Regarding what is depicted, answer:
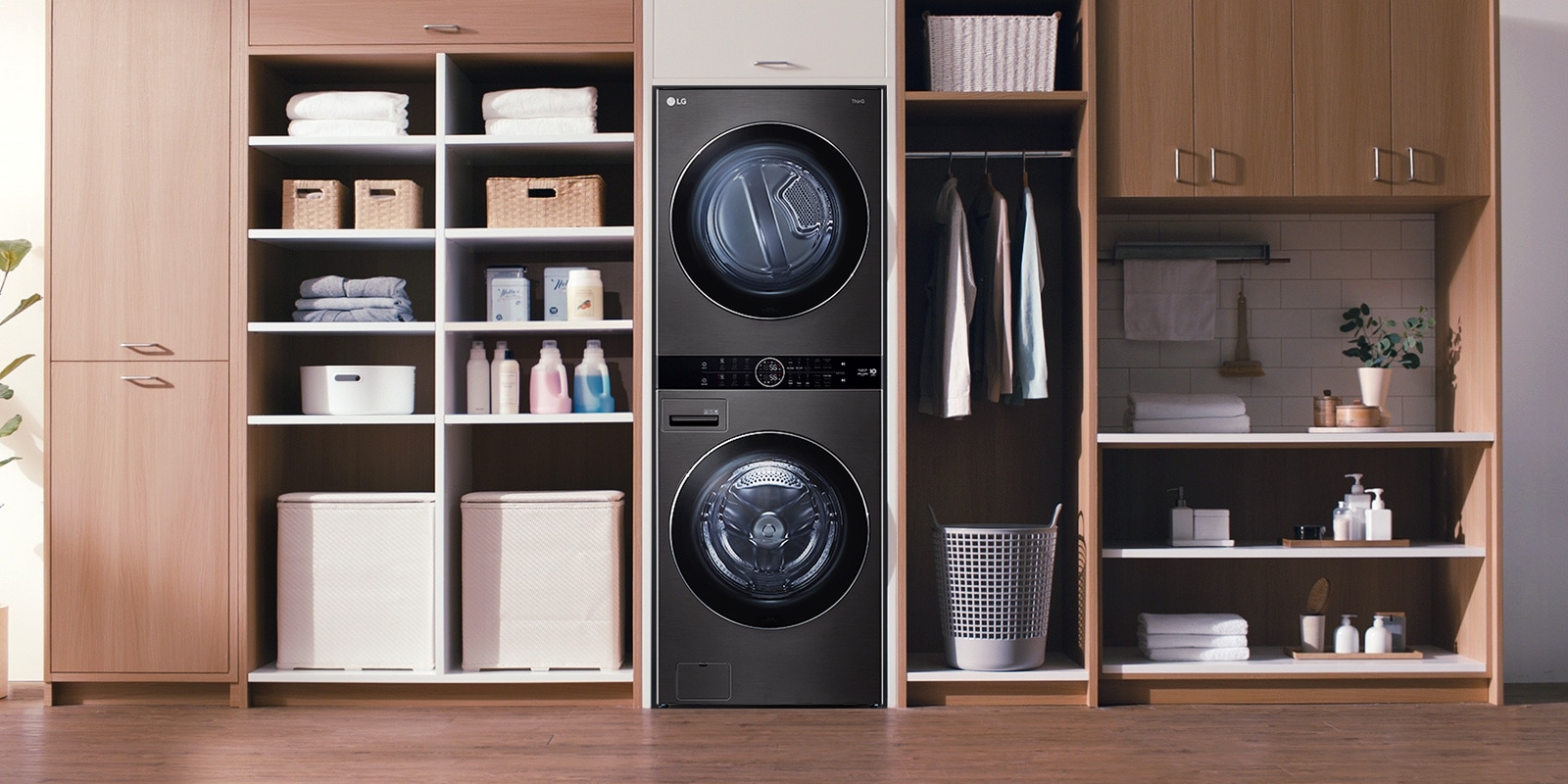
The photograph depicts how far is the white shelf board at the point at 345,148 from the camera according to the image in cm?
342

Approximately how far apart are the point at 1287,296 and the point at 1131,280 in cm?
54

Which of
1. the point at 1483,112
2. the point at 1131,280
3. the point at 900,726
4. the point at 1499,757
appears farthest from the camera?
the point at 1131,280

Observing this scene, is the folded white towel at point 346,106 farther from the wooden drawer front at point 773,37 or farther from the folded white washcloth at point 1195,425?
the folded white washcloth at point 1195,425

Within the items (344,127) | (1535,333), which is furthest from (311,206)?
(1535,333)

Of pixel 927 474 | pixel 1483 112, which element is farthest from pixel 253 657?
pixel 1483 112

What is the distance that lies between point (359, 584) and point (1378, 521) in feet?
10.0

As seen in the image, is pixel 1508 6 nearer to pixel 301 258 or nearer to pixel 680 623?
pixel 680 623

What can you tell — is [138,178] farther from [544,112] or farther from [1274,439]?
[1274,439]

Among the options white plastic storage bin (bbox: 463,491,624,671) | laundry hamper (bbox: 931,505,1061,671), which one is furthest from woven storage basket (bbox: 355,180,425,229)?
laundry hamper (bbox: 931,505,1061,671)

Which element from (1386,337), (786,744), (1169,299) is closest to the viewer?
(786,744)

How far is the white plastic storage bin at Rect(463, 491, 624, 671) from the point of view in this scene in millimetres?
3398

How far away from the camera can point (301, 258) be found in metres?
3.82

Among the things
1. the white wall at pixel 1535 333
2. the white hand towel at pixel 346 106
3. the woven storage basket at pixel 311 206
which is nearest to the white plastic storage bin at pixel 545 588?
the woven storage basket at pixel 311 206

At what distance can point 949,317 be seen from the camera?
343 centimetres
